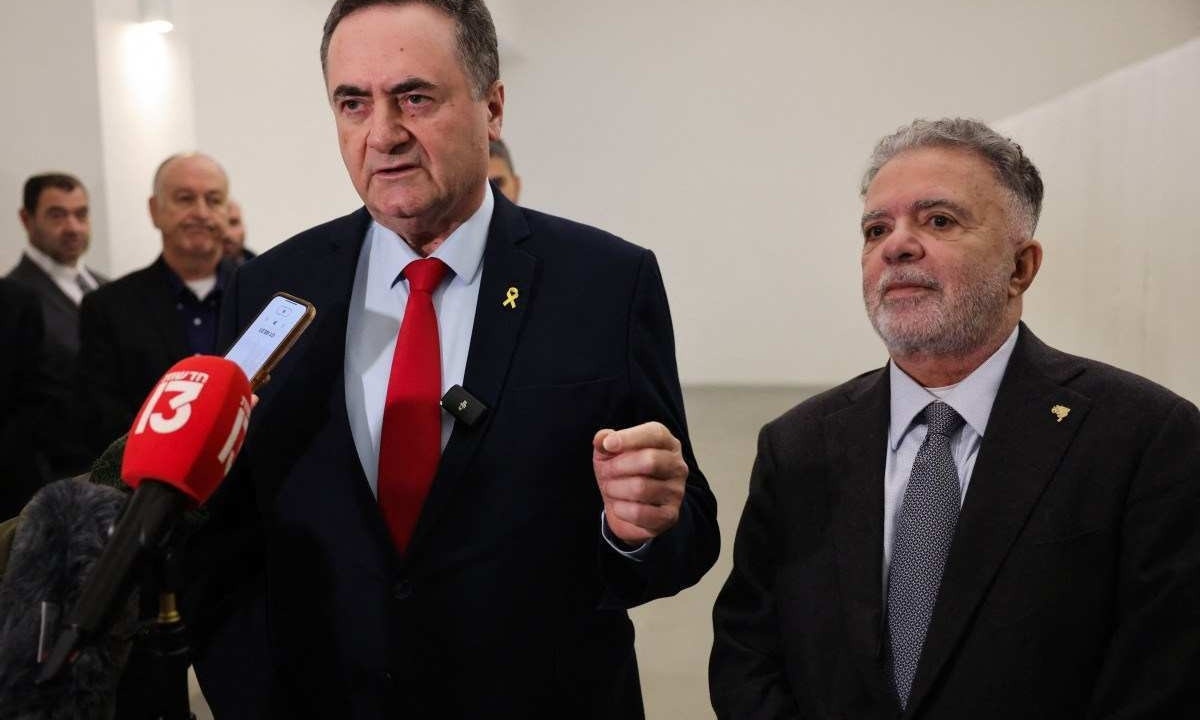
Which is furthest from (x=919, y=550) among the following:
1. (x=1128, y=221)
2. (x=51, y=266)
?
(x=51, y=266)

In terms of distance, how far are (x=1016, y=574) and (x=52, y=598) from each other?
1.14 meters

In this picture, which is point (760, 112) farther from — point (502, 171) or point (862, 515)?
point (862, 515)

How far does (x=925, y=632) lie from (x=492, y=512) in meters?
0.61

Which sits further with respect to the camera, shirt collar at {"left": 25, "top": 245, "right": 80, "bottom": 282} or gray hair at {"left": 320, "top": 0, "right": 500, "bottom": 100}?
shirt collar at {"left": 25, "top": 245, "right": 80, "bottom": 282}

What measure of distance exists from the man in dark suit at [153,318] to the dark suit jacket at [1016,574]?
7.47ft

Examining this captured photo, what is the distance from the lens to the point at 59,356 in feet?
Answer: 13.7

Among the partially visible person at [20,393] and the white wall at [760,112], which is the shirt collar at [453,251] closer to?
the partially visible person at [20,393]

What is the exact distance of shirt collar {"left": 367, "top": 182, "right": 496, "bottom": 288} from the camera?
1.49m

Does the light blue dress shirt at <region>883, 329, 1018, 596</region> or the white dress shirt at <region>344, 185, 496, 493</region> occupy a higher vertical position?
the white dress shirt at <region>344, 185, 496, 493</region>

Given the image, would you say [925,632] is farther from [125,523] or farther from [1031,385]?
[125,523]

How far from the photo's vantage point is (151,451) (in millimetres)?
936

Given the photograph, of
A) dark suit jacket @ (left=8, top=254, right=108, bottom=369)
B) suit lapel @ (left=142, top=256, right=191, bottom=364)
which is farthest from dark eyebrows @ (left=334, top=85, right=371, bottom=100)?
dark suit jacket @ (left=8, top=254, right=108, bottom=369)

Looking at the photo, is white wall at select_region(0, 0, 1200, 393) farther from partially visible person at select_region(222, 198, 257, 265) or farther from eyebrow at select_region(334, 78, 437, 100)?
eyebrow at select_region(334, 78, 437, 100)

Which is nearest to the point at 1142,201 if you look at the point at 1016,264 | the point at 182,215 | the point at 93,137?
the point at 1016,264
